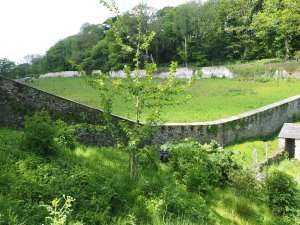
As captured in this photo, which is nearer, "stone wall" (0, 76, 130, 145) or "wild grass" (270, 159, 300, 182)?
"stone wall" (0, 76, 130, 145)

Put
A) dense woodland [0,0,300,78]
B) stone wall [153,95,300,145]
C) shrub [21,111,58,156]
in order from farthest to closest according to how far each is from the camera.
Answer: dense woodland [0,0,300,78] < stone wall [153,95,300,145] < shrub [21,111,58,156]

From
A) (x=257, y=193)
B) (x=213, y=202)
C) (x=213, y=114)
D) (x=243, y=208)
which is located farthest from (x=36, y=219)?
(x=213, y=114)

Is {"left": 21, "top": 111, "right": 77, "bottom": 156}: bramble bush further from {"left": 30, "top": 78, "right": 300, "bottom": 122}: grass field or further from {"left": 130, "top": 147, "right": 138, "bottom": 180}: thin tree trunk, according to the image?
{"left": 30, "top": 78, "right": 300, "bottom": 122}: grass field

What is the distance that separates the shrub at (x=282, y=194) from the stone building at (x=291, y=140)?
7.71 meters

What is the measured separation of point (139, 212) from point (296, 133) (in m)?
13.0

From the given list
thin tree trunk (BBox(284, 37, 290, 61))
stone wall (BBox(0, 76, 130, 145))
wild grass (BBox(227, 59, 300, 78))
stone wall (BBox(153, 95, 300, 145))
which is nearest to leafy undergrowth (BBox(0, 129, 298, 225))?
stone wall (BBox(0, 76, 130, 145))

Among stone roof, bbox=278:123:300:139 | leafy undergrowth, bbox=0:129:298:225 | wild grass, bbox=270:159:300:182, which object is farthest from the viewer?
stone roof, bbox=278:123:300:139

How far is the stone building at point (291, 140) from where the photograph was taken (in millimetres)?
16906

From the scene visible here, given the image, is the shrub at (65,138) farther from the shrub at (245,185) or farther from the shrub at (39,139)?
the shrub at (245,185)

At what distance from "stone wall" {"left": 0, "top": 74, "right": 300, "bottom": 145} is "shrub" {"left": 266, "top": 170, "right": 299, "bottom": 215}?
15.2 feet

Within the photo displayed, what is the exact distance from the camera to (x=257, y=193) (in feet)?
32.6

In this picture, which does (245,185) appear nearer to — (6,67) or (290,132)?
(290,132)

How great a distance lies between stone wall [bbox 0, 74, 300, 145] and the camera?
10.3m

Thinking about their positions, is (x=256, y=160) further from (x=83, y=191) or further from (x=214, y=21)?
(x=214, y=21)
